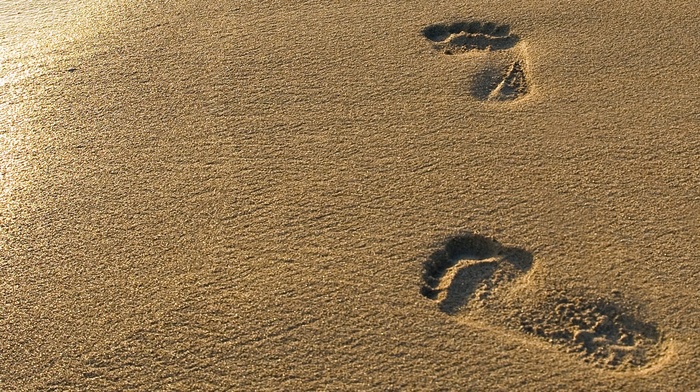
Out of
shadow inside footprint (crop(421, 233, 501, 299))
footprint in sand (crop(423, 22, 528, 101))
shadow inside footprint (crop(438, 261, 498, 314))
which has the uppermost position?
footprint in sand (crop(423, 22, 528, 101))

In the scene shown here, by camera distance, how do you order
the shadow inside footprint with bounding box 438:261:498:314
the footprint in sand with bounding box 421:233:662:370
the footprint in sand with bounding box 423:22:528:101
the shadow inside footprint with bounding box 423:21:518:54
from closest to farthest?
the footprint in sand with bounding box 421:233:662:370 < the shadow inside footprint with bounding box 438:261:498:314 < the footprint in sand with bounding box 423:22:528:101 < the shadow inside footprint with bounding box 423:21:518:54

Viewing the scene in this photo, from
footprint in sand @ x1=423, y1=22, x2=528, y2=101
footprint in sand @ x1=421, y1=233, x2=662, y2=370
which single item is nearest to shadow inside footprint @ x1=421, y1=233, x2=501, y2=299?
footprint in sand @ x1=421, y1=233, x2=662, y2=370

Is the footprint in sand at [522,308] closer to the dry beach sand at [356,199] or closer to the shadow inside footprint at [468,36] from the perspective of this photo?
the dry beach sand at [356,199]

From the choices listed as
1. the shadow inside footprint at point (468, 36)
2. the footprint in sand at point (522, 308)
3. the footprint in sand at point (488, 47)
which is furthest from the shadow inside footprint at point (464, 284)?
the shadow inside footprint at point (468, 36)

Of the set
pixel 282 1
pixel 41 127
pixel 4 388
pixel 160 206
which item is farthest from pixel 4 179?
pixel 282 1

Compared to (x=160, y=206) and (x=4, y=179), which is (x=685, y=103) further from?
(x=4, y=179)

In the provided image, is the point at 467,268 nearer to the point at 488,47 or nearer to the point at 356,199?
the point at 356,199

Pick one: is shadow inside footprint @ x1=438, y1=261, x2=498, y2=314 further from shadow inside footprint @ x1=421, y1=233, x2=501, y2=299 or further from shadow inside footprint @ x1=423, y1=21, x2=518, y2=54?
shadow inside footprint @ x1=423, y1=21, x2=518, y2=54
